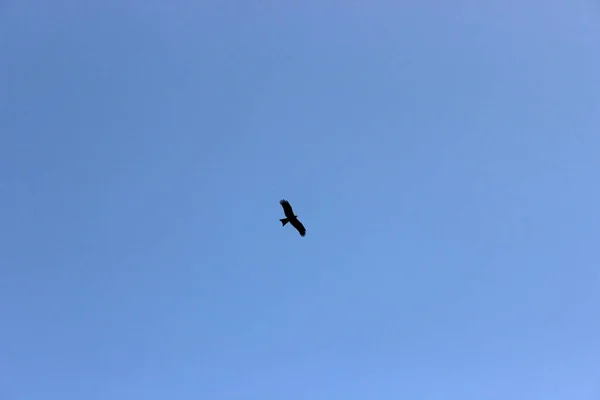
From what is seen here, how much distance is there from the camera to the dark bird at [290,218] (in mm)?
27000

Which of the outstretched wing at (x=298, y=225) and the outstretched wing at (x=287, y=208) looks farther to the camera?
the outstretched wing at (x=298, y=225)

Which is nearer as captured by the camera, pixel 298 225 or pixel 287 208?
pixel 287 208

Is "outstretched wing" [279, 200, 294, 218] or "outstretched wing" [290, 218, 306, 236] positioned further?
"outstretched wing" [290, 218, 306, 236]

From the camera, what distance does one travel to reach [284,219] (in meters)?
27.6

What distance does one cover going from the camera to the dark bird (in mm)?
27000

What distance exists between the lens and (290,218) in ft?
90.3
